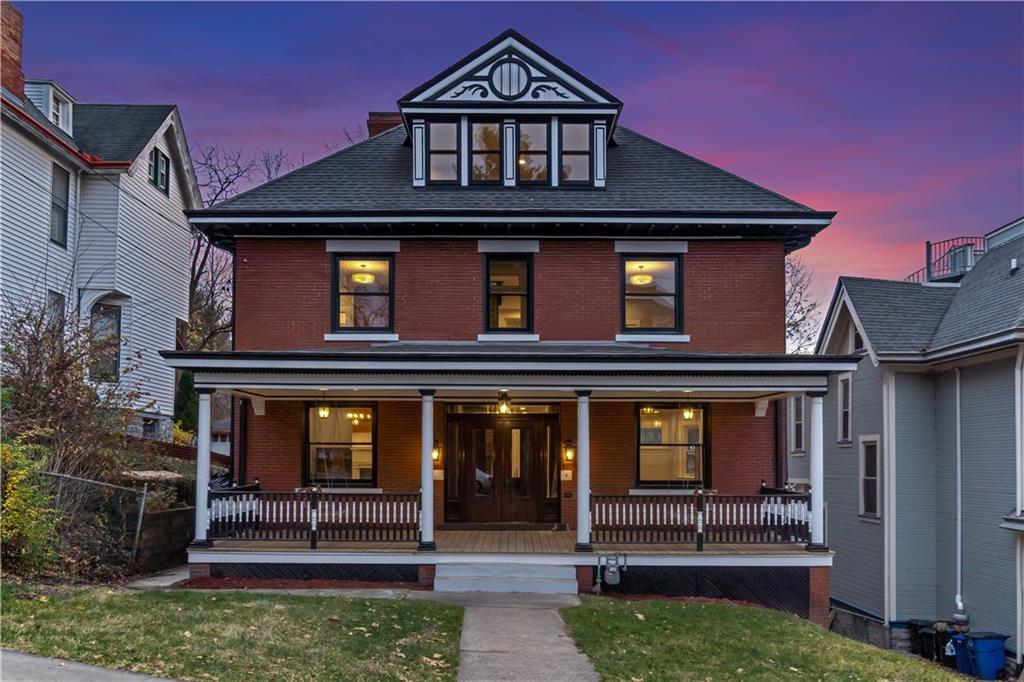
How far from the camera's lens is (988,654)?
1523cm

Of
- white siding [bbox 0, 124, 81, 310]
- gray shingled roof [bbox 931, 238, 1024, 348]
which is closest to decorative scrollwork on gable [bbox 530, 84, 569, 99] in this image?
gray shingled roof [bbox 931, 238, 1024, 348]

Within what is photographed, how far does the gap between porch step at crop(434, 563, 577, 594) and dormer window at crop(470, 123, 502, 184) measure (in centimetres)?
803

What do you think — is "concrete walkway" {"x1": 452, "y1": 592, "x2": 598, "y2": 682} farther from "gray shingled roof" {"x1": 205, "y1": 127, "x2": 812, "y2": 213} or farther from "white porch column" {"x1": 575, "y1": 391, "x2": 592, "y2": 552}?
"gray shingled roof" {"x1": 205, "y1": 127, "x2": 812, "y2": 213}

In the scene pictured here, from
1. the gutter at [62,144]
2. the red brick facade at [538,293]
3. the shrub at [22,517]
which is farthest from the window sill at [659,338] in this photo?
the gutter at [62,144]

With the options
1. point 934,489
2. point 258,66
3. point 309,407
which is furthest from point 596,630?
point 258,66

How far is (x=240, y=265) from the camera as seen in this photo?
16.8 metres

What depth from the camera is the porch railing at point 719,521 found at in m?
14.6

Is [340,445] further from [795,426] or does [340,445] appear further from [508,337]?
[795,426]

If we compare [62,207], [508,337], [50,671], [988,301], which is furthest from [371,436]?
[988,301]

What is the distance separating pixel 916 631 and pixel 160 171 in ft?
74.8

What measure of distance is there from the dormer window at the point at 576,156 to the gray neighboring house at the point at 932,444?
24.0 ft

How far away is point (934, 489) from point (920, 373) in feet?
8.22

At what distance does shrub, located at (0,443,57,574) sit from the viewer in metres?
10.4

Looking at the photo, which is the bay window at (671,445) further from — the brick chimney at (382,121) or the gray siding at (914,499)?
the brick chimney at (382,121)
